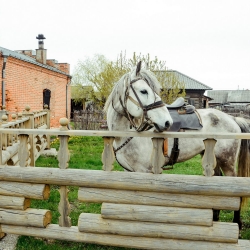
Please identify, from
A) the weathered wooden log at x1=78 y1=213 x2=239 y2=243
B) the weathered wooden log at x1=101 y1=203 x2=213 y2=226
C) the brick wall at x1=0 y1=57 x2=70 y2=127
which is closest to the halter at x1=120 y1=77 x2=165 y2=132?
the weathered wooden log at x1=101 y1=203 x2=213 y2=226

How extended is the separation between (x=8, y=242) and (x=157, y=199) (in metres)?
2.05

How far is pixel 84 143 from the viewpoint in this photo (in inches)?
525

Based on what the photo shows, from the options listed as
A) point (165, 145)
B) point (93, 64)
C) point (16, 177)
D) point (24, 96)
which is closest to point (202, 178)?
point (165, 145)

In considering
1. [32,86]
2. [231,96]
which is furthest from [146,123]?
[231,96]

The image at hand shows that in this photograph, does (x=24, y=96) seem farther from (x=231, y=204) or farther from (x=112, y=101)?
(x=231, y=204)

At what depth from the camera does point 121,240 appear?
336cm

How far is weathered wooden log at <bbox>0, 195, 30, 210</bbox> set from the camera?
11.8 ft

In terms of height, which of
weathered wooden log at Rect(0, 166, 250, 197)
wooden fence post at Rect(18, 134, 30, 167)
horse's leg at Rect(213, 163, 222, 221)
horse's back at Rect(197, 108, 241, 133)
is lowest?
horse's leg at Rect(213, 163, 222, 221)

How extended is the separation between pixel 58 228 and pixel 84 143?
32.4 feet

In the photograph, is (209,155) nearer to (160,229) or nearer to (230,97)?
(160,229)

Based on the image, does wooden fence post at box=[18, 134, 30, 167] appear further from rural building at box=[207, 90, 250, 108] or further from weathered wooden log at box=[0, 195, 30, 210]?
rural building at box=[207, 90, 250, 108]

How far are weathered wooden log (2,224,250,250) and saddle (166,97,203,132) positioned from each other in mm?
1669

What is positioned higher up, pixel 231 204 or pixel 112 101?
pixel 112 101

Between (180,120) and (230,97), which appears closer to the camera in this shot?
(180,120)
